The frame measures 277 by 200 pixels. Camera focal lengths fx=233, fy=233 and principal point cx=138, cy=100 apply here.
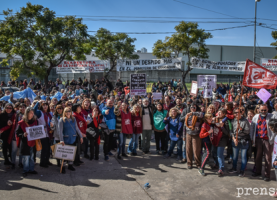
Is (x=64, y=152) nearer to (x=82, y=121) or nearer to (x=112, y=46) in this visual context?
(x=82, y=121)

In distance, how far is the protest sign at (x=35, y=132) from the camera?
582 cm

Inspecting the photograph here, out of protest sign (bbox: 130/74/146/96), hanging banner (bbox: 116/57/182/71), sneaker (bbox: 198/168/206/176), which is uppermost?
hanging banner (bbox: 116/57/182/71)

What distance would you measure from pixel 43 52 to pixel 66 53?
1.66m

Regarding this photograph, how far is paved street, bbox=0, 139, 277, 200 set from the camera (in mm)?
5070

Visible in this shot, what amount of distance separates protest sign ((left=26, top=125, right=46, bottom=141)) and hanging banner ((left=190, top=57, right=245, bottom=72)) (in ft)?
43.8

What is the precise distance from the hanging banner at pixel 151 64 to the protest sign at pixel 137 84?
257 inches

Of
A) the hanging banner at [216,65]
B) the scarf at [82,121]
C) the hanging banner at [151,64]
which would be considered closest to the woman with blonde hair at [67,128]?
the scarf at [82,121]

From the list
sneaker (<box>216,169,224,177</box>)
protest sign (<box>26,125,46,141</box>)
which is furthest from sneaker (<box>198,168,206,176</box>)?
protest sign (<box>26,125,46,141</box>)

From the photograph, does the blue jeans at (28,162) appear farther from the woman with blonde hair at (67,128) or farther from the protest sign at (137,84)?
the protest sign at (137,84)

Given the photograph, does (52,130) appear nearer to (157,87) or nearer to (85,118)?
(85,118)

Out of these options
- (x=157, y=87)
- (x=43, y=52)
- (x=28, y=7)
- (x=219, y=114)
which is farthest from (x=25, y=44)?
(x=219, y=114)

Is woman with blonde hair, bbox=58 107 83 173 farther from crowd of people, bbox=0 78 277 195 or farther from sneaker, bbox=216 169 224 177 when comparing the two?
sneaker, bbox=216 169 224 177

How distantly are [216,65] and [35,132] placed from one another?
48.4 feet

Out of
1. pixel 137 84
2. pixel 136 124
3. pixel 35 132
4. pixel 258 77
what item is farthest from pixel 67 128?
pixel 258 77
